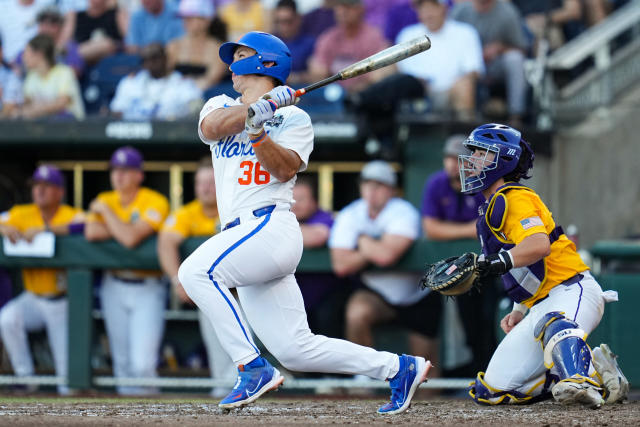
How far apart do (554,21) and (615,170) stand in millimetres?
1597

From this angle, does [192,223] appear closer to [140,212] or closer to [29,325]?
[140,212]

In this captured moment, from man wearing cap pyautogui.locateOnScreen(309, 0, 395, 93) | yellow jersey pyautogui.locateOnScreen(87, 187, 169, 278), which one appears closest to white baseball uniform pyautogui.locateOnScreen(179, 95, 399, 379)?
yellow jersey pyautogui.locateOnScreen(87, 187, 169, 278)

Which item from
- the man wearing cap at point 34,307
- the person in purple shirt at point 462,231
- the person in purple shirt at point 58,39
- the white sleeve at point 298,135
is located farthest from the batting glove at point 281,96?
the person in purple shirt at point 58,39

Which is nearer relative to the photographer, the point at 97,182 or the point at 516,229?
the point at 516,229

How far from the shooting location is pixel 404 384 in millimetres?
4352

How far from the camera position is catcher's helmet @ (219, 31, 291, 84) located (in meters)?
4.34

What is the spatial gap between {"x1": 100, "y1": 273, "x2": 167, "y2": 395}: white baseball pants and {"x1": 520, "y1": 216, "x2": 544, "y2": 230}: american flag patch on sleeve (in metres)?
3.43

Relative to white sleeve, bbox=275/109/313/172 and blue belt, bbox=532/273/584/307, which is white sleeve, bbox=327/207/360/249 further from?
white sleeve, bbox=275/109/313/172

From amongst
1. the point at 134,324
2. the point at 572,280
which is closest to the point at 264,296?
the point at 572,280

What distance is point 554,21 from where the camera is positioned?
914cm

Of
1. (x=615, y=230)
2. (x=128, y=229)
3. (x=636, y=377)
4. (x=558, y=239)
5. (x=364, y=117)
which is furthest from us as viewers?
(x=615, y=230)

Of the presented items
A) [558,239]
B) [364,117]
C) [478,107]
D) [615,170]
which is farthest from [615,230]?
[558,239]

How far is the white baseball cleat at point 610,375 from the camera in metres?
4.66

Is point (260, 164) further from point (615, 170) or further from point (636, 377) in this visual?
point (615, 170)
